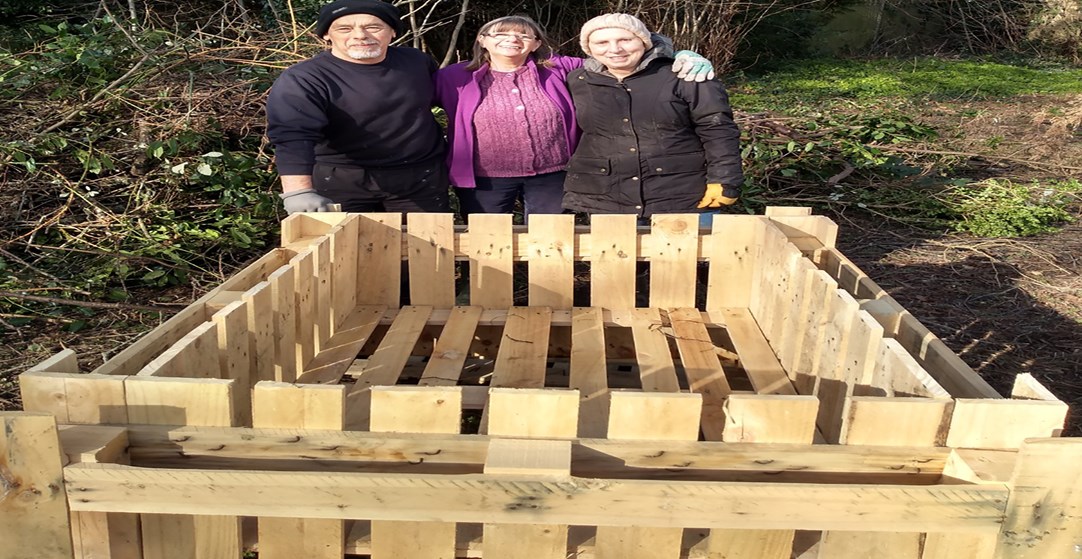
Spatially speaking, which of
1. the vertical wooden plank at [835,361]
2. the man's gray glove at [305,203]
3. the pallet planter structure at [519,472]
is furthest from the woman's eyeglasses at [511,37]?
the pallet planter structure at [519,472]

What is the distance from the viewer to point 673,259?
350 cm

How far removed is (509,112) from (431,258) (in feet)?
3.11

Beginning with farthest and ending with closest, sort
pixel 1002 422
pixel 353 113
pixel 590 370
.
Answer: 1. pixel 353 113
2. pixel 590 370
3. pixel 1002 422

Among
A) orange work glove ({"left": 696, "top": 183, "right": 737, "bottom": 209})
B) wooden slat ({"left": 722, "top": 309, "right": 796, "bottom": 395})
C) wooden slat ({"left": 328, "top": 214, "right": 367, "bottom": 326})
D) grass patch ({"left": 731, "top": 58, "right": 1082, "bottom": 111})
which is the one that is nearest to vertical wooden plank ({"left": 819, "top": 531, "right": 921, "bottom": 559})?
wooden slat ({"left": 722, "top": 309, "right": 796, "bottom": 395})

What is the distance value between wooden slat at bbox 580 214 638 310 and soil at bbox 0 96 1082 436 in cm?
190

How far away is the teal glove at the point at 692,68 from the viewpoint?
3992 millimetres

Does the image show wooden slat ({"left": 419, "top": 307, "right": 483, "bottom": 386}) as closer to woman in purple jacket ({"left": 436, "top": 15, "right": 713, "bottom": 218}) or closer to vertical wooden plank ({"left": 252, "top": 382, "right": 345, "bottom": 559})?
woman in purple jacket ({"left": 436, "top": 15, "right": 713, "bottom": 218})

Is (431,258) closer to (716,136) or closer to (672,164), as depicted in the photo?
(672,164)

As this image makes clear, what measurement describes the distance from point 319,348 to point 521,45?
5.95ft

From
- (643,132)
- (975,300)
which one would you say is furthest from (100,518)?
(975,300)

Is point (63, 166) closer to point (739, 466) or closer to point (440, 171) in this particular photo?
point (440, 171)

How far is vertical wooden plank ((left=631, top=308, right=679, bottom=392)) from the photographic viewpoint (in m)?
2.88

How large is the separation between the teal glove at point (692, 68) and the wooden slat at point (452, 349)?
57.4 inches

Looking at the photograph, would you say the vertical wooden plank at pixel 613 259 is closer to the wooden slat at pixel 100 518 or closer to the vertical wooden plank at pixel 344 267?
the vertical wooden plank at pixel 344 267
